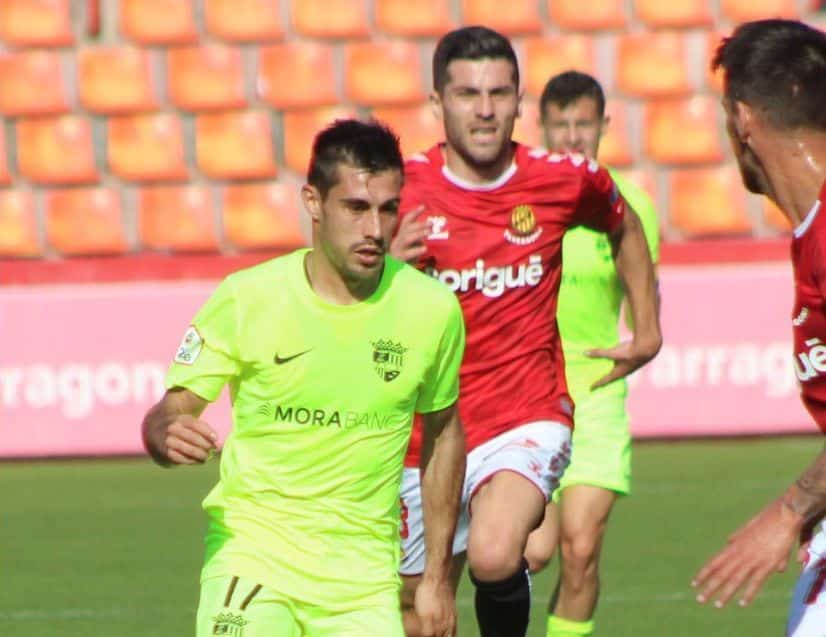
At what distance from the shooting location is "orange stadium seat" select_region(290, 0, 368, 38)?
53.8ft

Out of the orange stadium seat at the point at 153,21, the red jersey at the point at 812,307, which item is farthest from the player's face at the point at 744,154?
the orange stadium seat at the point at 153,21

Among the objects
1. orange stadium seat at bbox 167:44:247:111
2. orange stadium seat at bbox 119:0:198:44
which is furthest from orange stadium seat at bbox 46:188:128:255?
orange stadium seat at bbox 119:0:198:44

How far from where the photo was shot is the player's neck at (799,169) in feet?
16.5

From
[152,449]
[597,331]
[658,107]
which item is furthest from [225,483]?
[658,107]

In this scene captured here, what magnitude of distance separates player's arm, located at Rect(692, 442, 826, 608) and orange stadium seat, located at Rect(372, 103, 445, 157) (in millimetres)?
10999

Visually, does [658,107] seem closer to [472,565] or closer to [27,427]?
[27,427]

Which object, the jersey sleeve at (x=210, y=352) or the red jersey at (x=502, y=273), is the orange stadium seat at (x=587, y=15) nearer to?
the red jersey at (x=502, y=273)

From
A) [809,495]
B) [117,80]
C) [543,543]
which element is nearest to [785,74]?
[809,495]

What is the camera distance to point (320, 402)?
5.77 m

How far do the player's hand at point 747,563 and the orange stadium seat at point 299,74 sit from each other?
11.9m

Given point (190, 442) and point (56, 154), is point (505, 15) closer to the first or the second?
point (56, 154)

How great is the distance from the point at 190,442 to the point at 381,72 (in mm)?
11274

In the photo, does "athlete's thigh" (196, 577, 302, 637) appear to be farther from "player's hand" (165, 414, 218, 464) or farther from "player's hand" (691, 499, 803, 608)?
"player's hand" (691, 499, 803, 608)

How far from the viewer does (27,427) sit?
13531 mm
